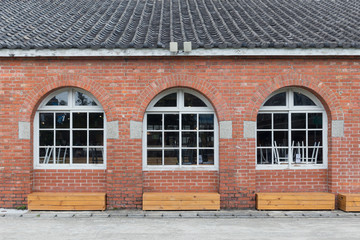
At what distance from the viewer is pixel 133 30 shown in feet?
31.8

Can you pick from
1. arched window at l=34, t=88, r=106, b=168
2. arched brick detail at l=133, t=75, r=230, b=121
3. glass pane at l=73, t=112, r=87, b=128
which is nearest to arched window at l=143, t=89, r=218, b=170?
arched brick detail at l=133, t=75, r=230, b=121

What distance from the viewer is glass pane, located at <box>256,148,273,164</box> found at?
9.02m

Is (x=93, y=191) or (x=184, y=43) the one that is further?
(x=93, y=191)

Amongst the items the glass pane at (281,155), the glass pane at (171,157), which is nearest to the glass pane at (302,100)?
the glass pane at (281,155)

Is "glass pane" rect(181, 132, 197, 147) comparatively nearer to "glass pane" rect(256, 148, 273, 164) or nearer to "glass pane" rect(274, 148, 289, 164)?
"glass pane" rect(256, 148, 273, 164)

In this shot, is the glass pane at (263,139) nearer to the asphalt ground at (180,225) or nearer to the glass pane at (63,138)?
the asphalt ground at (180,225)

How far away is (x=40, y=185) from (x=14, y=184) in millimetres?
613

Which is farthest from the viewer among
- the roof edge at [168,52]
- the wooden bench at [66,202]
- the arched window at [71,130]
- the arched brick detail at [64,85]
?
the arched window at [71,130]

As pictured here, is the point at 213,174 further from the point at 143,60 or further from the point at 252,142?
the point at 143,60

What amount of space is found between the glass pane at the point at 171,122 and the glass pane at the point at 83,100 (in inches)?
75.8

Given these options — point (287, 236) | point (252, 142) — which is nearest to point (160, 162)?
point (252, 142)

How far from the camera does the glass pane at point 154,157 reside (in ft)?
29.4

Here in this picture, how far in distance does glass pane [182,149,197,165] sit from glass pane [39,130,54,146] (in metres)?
3.49

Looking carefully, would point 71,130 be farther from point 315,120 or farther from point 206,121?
point 315,120
